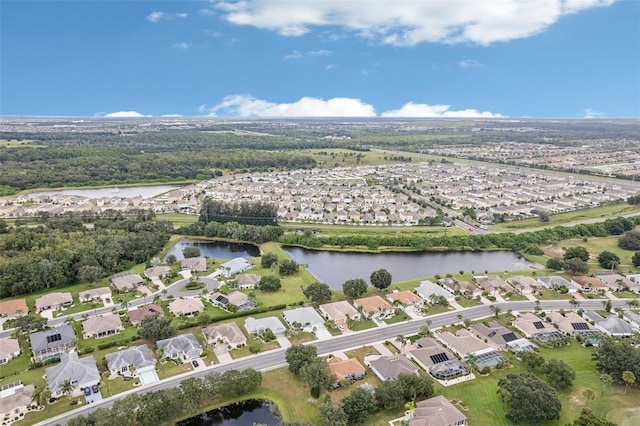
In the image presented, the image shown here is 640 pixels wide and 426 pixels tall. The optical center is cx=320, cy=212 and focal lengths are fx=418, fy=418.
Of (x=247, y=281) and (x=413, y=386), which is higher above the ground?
(x=247, y=281)

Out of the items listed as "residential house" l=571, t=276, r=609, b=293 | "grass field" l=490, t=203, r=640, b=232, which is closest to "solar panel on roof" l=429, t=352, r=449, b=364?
"residential house" l=571, t=276, r=609, b=293

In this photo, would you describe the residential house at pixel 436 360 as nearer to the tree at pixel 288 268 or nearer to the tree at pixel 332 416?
the tree at pixel 332 416

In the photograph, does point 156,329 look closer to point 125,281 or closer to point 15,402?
point 15,402

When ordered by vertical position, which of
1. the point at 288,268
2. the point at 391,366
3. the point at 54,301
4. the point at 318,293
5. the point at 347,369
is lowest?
the point at 347,369

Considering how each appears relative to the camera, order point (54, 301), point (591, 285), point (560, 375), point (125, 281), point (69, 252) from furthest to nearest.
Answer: point (69, 252) < point (125, 281) < point (591, 285) < point (54, 301) < point (560, 375)

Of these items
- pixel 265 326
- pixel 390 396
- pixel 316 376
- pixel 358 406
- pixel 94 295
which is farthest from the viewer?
pixel 94 295

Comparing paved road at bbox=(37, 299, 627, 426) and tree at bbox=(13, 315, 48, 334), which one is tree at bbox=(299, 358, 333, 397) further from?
tree at bbox=(13, 315, 48, 334)

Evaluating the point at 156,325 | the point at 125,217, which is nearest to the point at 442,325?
the point at 156,325

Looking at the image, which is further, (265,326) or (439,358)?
(265,326)

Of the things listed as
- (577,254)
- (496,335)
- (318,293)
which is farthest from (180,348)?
(577,254)
